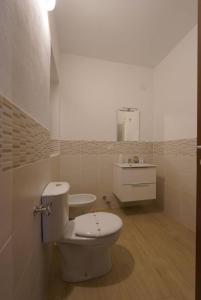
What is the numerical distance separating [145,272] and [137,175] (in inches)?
44.5

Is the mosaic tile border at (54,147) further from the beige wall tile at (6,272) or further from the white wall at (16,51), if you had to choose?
the beige wall tile at (6,272)

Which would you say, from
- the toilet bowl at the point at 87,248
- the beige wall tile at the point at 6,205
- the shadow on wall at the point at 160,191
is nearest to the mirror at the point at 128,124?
the shadow on wall at the point at 160,191

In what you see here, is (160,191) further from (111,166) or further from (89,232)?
(89,232)

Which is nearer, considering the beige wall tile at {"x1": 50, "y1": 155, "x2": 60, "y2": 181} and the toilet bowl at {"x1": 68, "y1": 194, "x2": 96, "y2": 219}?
the beige wall tile at {"x1": 50, "y1": 155, "x2": 60, "y2": 181}

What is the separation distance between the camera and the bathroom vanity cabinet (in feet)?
7.01

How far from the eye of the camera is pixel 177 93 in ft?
7.01

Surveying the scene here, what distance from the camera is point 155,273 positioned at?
1.22 m

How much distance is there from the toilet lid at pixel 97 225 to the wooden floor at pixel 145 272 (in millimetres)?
387

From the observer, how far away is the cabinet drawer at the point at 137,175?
2.14 m

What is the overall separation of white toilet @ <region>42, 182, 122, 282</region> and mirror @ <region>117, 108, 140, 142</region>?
155 centimetres

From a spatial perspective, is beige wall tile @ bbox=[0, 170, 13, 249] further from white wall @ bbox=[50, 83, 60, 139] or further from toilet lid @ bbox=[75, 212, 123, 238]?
white wall @ bbox=[50, 83, 60, 139]

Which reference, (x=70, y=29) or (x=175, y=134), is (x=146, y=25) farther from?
(x=175, y=134)

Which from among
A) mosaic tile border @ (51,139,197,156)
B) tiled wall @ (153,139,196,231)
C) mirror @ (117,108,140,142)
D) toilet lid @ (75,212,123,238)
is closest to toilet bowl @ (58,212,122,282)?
toilet lid @ (75,212,123,238)

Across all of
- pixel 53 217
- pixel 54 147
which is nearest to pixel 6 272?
pixel 53 217
